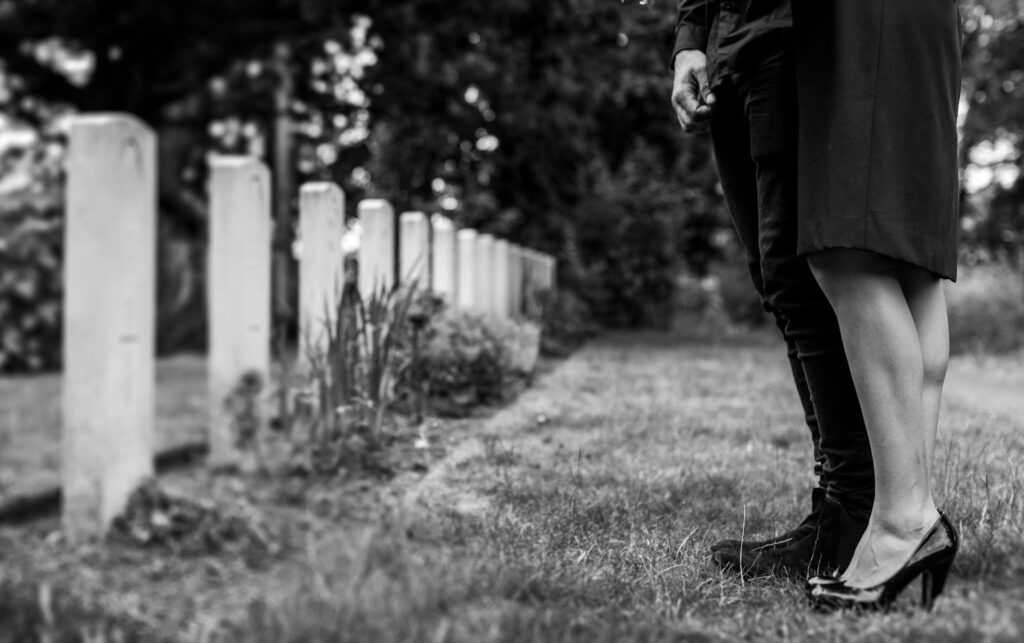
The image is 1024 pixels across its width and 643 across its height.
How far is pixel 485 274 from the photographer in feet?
21.8

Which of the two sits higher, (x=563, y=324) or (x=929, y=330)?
(x=929, y=330)

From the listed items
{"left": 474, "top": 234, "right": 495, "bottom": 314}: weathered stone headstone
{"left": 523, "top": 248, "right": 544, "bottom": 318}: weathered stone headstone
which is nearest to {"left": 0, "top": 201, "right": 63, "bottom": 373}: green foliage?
{"left": 474, "top": 234, "right": 495, "bottom": 314}: weathered stone headstone

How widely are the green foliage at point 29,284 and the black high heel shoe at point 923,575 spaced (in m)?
5.20

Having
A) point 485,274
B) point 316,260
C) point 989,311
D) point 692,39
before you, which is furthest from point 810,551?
point 989,311

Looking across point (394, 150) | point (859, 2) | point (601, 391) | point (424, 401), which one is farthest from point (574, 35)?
point (859, 2)

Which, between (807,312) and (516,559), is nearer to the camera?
(516,559)

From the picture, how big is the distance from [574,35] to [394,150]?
6.89 feet

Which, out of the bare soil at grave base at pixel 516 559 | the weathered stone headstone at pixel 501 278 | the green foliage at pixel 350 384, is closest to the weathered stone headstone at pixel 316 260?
the green foliage at pixel 350 384

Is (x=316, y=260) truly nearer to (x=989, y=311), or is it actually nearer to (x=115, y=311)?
(x=115, y=311)

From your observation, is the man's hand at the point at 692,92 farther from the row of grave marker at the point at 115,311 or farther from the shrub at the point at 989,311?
the shrub at the point at 989,311

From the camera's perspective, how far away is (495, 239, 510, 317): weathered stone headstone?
7.14 metres

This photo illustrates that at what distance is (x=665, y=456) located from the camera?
350 centimetres

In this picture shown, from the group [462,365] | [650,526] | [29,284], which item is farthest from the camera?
[29,284]

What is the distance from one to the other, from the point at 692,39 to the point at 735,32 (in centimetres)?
27
